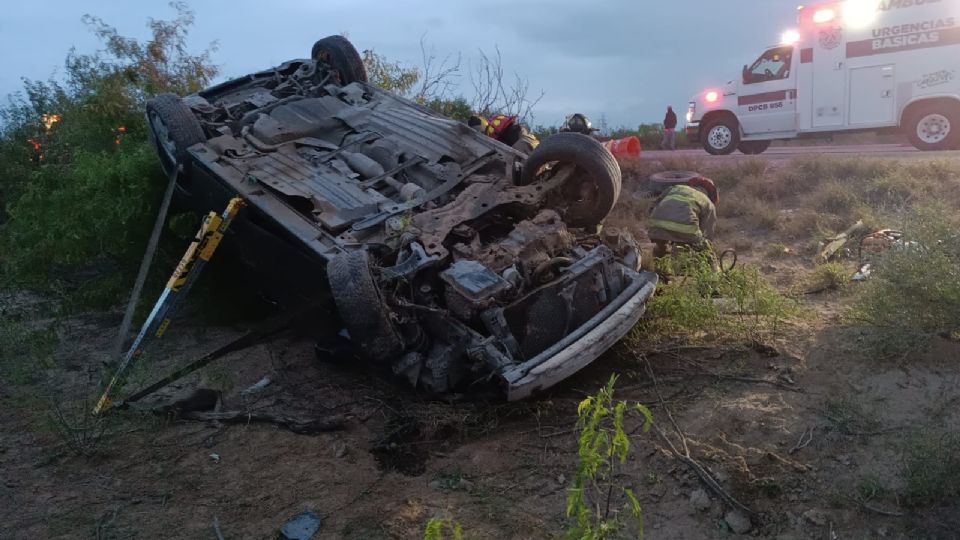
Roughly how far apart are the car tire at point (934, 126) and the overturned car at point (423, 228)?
27.3ft

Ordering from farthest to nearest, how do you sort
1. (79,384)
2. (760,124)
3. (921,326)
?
(760,124) < (79,384) < (921,326)

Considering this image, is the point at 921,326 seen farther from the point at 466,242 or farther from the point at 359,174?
the point at 359,174

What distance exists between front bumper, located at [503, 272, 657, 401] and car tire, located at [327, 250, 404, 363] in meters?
0.73

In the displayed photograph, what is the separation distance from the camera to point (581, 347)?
165 inches

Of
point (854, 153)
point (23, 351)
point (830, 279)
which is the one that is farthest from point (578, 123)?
point (854, 153)

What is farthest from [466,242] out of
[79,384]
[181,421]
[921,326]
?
[79,384]

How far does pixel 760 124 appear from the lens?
13.2 metres

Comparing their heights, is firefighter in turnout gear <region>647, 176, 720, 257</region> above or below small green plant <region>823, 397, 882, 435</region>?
above

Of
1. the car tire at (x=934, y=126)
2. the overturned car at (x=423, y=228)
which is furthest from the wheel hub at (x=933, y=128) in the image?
the overturned car at (x=423, y=228)

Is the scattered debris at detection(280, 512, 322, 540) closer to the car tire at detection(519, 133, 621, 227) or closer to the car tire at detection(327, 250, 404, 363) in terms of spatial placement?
the car tire at detection(327, 250, 404, 363)

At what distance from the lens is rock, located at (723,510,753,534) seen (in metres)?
3.25

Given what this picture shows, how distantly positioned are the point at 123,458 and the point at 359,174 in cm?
253

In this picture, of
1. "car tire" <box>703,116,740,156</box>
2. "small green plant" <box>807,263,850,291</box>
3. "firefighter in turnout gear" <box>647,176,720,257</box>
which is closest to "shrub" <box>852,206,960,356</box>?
"small green plant" <box>807,263,850,291</box>

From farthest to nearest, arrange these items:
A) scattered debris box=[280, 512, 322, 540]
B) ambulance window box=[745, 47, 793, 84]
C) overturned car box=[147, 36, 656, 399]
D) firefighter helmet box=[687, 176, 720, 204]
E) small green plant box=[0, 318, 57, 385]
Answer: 1. ambulance window box=[745, 47, 793, 84]
2. firefighter helmet box=[687, 176, 720, 204]
3. small green plant box=[0, 318, 57, 385]
4. overturned car box=[147, 36, 656, 399]
5. scattered debris box=[280, 512, 322, 540]
